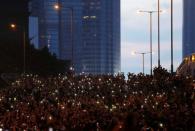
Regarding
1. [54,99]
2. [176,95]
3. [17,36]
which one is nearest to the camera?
[176,95]

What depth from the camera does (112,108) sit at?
24.2 metres

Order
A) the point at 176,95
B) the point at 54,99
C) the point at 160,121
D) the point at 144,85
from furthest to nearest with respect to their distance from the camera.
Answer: the point at 144,85
the point at 54,99
the point at 176,95
the point at 160,121

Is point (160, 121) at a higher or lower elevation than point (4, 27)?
lower

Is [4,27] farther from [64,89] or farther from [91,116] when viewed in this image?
[91,116]

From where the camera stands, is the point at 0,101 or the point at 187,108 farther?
the point at 0,101

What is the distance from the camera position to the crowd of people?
1889cm

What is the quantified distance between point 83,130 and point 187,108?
3428mm

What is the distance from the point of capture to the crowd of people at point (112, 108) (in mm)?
18891

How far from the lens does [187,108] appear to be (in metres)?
21.2

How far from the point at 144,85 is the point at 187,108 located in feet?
43.6

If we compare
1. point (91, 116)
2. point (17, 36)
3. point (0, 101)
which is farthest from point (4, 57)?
point (91, 116)

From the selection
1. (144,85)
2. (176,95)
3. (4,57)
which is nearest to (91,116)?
(176,95)

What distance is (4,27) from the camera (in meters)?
91.4

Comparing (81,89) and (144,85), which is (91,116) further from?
(81,89)
